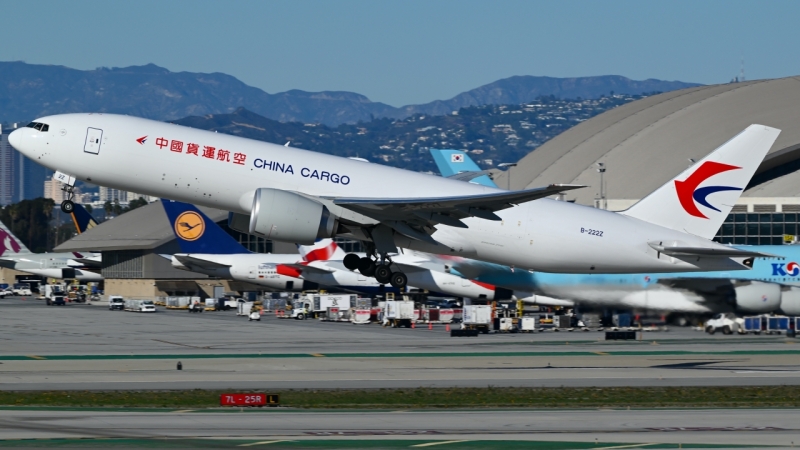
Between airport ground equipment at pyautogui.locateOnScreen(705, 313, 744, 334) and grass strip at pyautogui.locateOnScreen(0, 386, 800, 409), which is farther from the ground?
airport ground equipment at pyautogui.locateOnScreen(705, 313, 744, 334)

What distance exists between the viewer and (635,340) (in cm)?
5128

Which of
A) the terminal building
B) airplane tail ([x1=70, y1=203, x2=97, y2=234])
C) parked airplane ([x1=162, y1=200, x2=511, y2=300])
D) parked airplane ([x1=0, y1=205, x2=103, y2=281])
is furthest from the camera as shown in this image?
parked airplane ([x1=0, y1=205, x2=103, y2=281])

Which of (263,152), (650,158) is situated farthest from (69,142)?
(650,158)

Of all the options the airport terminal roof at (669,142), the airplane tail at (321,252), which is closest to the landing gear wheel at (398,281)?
the airplane tail at (321,252)

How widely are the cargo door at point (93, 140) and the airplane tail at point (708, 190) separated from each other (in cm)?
2007

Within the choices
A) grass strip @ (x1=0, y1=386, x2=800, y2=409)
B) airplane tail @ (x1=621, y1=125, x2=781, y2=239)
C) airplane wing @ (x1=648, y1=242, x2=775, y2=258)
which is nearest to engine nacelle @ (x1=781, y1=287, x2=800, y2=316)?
airplane tail @ (x1=621, y1=125, x2=781, y2=239)

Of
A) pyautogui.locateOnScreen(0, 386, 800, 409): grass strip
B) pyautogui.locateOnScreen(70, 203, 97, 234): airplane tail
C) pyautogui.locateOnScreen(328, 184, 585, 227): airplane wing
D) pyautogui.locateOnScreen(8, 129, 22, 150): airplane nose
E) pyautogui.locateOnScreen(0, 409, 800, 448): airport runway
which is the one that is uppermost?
pyautogui.locateOnScreen(70, 203, 97, 234): airplane tail

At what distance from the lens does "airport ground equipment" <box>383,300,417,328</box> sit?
219ft

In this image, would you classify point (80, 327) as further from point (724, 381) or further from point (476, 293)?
point (724, 381)

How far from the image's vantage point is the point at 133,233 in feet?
433

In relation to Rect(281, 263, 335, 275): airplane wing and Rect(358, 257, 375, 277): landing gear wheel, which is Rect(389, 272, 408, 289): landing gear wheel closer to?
Rect(358, 257, 375, 277): landing gear wheel

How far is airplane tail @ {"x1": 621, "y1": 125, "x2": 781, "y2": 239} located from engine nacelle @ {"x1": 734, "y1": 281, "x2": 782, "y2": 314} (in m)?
15.6

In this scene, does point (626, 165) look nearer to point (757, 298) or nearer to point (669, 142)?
point (669, 142)

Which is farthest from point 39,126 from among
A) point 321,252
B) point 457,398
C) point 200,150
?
point 321,252
